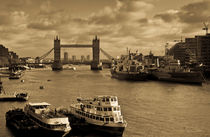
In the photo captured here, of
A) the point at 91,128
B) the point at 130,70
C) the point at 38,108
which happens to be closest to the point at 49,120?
the point at 91,128

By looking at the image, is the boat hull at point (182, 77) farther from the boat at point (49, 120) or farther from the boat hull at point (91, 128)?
the boat at point (49, 120)

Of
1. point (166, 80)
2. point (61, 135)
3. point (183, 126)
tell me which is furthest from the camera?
point (166, 80)

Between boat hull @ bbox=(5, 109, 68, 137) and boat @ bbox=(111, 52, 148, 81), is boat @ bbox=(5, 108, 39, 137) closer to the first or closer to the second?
boat hull @ bbox=(5, 109, 68, 137)

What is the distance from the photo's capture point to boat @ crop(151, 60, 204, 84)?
116m

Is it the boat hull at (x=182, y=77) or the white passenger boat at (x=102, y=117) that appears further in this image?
the boat hull at (x=182, y=77)

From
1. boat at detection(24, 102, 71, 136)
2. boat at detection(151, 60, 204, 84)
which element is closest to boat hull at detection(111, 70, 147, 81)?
boat at detection(151, 60, 204, 84)

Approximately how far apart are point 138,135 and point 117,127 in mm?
3480

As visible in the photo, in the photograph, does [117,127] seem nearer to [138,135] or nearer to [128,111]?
[138,135]

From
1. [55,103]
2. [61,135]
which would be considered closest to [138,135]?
[61,135]

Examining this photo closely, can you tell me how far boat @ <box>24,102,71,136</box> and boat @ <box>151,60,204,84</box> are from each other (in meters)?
80.5

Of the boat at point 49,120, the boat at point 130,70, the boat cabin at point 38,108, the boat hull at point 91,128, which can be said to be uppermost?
the boat at point 130,70

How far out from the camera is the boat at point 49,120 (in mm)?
37906

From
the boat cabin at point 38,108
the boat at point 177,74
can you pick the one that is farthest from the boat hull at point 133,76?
the boat cabin at point 38,108

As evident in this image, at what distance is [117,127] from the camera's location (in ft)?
129
